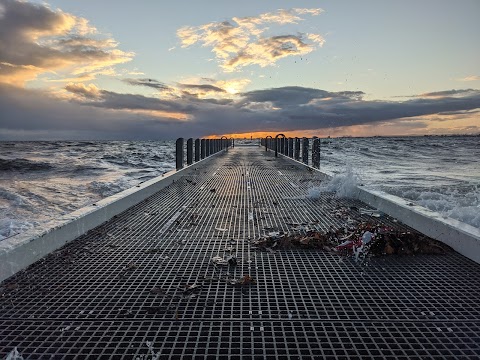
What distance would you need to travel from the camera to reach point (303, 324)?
111 inches

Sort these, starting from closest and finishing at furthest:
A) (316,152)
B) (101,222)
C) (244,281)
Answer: (244,281)
(101,222)
(316,152)

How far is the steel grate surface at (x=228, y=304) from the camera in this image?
2516 mm

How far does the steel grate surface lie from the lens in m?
2.52

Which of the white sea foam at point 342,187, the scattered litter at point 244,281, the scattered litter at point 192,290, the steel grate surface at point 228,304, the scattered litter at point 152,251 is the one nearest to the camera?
the steel grate surface at point 228,304

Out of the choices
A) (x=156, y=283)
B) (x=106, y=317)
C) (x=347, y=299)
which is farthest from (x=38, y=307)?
(x=347, y=299)

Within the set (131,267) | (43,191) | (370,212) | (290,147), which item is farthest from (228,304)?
(290,147)

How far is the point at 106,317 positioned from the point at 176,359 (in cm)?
81

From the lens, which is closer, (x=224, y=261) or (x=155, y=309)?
(x=155, y=309)

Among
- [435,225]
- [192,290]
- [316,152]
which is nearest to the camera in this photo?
[192,290]

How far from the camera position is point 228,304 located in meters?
3.12

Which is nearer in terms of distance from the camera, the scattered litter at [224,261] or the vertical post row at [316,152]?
the scattered litter at [224,261]

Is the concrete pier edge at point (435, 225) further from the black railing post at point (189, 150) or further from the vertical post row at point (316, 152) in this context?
the black railing post at point (189, 150)

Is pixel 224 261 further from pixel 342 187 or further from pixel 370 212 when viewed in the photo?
pixel 342 187

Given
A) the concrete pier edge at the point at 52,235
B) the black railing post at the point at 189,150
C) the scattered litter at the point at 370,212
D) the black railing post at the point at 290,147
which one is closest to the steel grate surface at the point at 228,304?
the concrete pier edge at the point at 52,235
